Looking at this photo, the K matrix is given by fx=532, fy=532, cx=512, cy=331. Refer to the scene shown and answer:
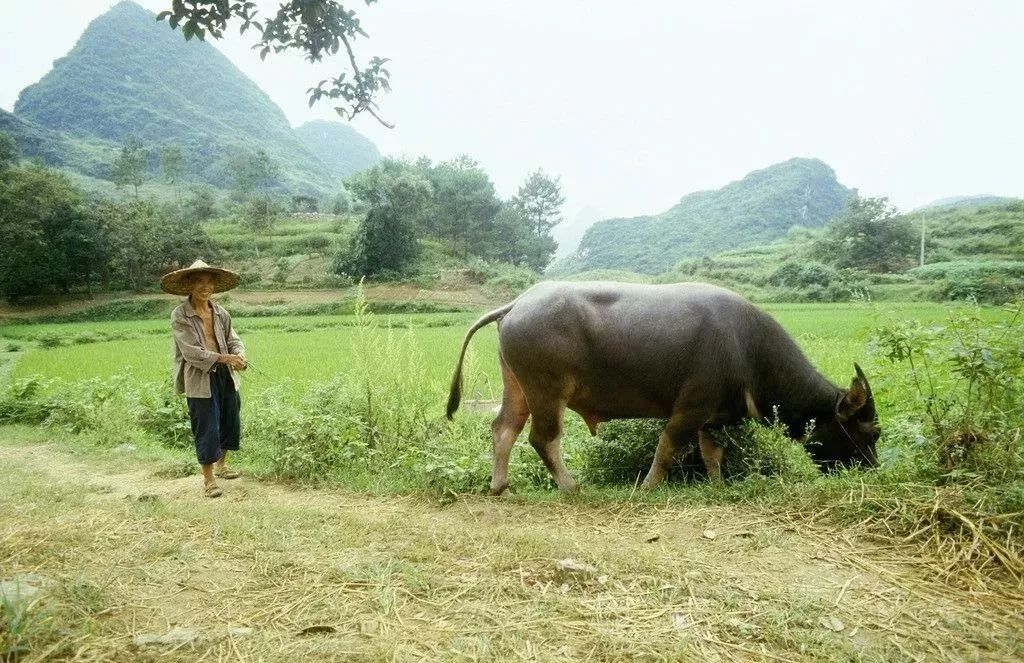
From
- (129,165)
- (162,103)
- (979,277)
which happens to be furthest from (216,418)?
(162,103)

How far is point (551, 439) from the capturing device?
3.65 meters

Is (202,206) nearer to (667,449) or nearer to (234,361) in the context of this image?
(234,361)

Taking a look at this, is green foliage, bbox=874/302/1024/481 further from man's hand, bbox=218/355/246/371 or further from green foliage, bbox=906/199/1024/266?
green foliage, bbox=906/199/1024/266

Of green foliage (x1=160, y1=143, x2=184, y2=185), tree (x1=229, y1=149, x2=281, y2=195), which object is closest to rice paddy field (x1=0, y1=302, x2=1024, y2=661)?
tree (x1=229, y1=149, x2=281, y2=195)

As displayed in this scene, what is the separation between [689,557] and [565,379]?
1.42 m

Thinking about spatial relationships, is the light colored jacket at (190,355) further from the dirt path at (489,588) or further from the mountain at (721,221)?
the mountain at (721,221)

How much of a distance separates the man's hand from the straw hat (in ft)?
1.95

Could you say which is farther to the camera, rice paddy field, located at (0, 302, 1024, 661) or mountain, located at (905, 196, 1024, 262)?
mountain, located at (905, 196, 1024, 262)

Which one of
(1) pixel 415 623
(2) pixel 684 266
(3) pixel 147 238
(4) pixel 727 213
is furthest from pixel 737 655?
(4) pixel 727 213

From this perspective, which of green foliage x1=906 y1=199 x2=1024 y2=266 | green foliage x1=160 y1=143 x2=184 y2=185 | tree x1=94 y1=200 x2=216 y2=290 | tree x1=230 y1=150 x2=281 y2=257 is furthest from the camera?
green foliage x1=160 y1=143 x2=184 y2=185

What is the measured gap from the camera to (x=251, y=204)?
38375 mm

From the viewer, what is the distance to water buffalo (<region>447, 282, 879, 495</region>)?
3.51 m

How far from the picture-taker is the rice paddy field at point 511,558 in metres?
1.79

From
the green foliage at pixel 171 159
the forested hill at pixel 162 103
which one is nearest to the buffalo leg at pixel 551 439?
the green foliage at pixel 171 159
